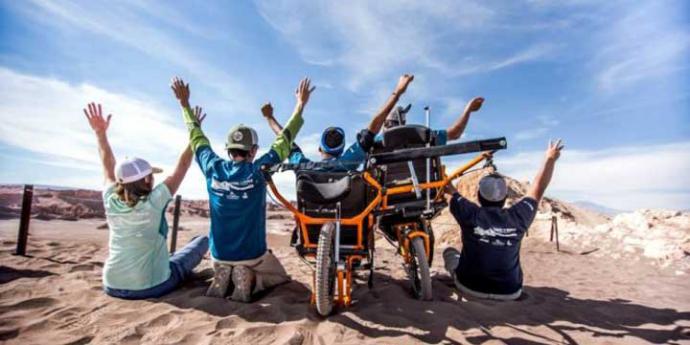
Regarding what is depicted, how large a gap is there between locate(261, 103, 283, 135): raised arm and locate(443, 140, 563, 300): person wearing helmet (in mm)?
2768

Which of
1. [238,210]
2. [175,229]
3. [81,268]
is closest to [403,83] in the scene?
[238,210]

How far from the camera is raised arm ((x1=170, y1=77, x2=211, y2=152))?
3.88 meters

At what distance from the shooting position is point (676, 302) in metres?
4.09

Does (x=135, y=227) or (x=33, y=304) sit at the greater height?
(x=135, y=227)

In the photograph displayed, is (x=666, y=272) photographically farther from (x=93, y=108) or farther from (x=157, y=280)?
(x=93, y=108)

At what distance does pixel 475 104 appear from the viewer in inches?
177

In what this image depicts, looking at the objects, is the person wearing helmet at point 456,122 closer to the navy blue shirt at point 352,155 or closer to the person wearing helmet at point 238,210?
the navy blue shirt at point 352,155

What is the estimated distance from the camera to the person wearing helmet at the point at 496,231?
138 inches

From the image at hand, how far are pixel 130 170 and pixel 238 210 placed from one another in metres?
1.05

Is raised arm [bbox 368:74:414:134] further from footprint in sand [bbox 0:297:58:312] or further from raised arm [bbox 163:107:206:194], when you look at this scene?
footprint in sand [bbox 0:297:58:312]

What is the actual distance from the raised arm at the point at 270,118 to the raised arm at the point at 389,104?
169cm

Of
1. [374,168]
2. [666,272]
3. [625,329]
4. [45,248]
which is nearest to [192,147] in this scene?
[374,168]

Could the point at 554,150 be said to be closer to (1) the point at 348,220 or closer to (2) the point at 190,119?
(1) the point at 348,220

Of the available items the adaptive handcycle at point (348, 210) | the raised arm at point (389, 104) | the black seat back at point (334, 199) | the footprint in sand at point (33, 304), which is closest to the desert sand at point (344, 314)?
the footprint in sand at point (33, 304)
